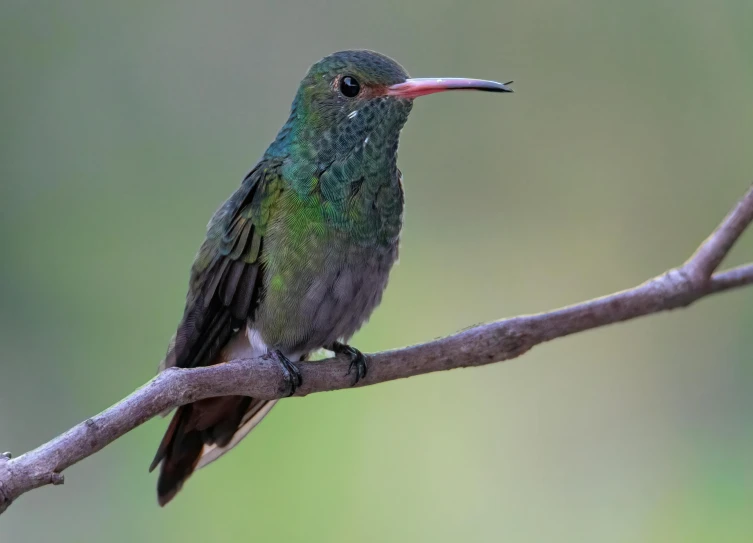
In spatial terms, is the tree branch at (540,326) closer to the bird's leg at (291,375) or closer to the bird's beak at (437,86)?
the bird's leg at (291,375)

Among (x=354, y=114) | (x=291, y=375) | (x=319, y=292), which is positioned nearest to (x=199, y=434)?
(x=291, y=375)

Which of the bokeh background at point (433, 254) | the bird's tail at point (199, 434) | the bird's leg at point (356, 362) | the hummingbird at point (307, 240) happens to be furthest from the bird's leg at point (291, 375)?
the bokeh background at point (433, 254)

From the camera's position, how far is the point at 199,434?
1899 millimetres

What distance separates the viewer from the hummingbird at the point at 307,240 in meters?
1.74

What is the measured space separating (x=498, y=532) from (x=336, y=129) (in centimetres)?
158

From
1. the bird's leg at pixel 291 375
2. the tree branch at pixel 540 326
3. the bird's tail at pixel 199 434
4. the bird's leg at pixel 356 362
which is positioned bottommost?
the bird's tail at pixel 199 434

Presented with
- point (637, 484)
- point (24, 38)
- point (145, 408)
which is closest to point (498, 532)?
point (637, 484)

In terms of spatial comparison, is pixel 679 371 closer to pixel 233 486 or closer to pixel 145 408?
pixel 233 486

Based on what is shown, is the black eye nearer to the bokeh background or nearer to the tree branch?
the tree branch

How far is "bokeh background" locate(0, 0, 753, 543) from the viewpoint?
8.71ft

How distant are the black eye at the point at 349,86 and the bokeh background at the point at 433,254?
3.96 ft

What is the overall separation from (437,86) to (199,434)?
0.97 metres

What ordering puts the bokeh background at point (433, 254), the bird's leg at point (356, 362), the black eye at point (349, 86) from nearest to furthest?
the bird's leg at point (356, 362), the black eye at point (349, 86), the bokeh background at point (433, 254)

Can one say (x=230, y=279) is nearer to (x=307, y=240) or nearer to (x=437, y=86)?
(x=307, y=240)
